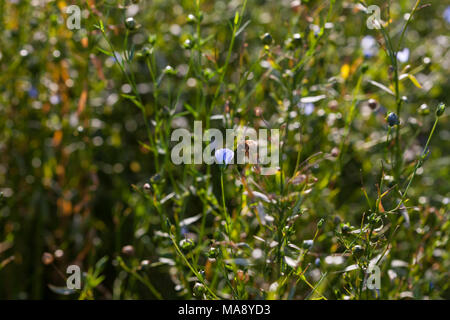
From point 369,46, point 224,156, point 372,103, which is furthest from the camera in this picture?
point 369,46

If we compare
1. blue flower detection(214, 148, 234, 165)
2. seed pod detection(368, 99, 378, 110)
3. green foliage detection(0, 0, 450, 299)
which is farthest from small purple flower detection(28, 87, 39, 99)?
seed pod detection(368, 99, 378, 110)

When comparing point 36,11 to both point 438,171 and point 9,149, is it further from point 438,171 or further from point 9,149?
point 438,171

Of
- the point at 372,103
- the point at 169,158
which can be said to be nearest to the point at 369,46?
the point at 372,103

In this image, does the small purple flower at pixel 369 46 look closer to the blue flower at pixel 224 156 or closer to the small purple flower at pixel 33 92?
the blue flower at pixel 224 156

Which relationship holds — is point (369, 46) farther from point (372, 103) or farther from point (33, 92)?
point (33, 92)

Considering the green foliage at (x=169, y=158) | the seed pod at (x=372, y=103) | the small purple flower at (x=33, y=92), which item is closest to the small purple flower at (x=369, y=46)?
the green foliage at (x=169, y=158)

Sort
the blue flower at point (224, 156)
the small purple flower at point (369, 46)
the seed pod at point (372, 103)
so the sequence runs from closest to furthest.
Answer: the blue flower at point (224, 156)
the seed pod at point (372, 103)
the small purple flower at point (369, 46)

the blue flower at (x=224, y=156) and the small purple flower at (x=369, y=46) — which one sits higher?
the small purple flower at (x=369, y=46)

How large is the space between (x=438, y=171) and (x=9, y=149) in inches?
50.3

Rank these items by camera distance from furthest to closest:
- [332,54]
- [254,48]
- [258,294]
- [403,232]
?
[254,48]
[332,54]
[403,232]
[258,294]

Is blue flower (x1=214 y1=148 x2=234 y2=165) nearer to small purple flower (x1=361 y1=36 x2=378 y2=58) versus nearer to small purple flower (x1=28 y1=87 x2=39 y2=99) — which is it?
small purple flower (x1=361 y1=36 x2=378 y2=58)

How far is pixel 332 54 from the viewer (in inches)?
59.2

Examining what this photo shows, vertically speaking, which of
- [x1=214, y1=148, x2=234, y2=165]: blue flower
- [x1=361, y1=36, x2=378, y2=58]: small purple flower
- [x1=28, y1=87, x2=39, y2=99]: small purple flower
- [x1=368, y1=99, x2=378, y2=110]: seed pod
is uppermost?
[x1=361, y1=36, x2=378, y2=58]: small purple flower
